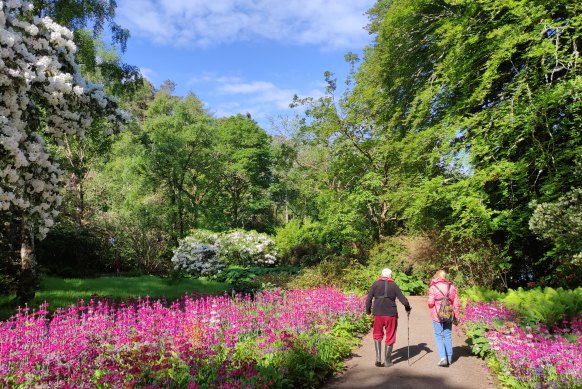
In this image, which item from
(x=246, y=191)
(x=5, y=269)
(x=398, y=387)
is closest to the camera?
(x=398, y=387)

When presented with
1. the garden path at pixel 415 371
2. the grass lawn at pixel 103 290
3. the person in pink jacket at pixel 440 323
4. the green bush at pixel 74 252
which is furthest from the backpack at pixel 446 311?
the green bush at pixel 74 252

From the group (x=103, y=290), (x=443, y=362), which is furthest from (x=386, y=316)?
(x=103, y=290)

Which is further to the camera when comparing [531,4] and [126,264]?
[126,264]

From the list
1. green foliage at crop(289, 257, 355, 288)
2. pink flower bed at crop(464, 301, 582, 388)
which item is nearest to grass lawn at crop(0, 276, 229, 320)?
green foliage at crop(289, 257, 355, 288)

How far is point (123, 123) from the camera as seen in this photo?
912cm

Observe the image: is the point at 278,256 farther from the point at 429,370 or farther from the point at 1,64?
the point at 1,64

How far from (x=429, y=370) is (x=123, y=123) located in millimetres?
8240

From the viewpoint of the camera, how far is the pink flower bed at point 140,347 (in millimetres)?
4352

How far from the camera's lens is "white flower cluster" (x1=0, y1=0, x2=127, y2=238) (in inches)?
248

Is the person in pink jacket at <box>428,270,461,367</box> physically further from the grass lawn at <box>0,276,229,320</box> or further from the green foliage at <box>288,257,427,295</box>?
the green foliage at <box>288,257,427,295</box>

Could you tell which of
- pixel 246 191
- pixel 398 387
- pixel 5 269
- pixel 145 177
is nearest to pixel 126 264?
pixel 145 177

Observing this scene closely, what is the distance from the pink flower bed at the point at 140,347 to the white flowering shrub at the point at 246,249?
12.3 m

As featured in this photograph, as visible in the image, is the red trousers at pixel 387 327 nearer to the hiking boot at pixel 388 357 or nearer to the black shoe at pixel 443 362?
the hiking boot at pixel 388 357

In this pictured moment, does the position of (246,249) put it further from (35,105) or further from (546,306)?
(546,306)
